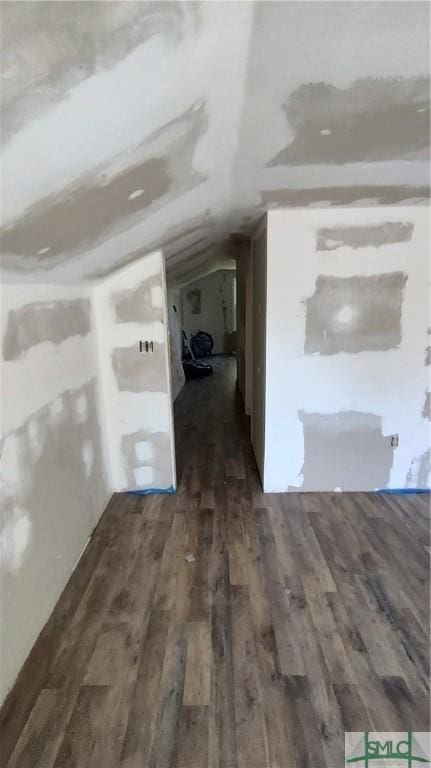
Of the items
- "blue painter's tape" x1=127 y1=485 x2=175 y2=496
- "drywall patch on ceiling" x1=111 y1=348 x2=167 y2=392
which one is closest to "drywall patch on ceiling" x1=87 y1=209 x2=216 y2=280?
"drywall patch on ceiling" x1=111 y1=348 x2=167 y2=392

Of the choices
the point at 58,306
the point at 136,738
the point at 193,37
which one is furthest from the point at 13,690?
the point at 193,37

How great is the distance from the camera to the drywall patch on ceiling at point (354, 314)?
285 centimetres

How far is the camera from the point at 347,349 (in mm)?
2955

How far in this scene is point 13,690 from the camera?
5.45 feet

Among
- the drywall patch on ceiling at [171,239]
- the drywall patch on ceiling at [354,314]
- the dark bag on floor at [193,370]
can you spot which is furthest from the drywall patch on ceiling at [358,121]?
the dark bag on floor at [193,370]

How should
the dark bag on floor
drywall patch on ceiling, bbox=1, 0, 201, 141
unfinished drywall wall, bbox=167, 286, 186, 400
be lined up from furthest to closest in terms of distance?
the dark bag on floor < unfinished drywall wall, bbox=167, 286, 186, 400 < drywall patch on ceiling, bbox=1, 0, 201, 141

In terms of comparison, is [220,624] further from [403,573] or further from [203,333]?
[203,333]

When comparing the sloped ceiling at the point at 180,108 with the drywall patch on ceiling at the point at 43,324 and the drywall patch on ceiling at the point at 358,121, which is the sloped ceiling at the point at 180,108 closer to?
the drywall patch on ceiling at the point at 358,121

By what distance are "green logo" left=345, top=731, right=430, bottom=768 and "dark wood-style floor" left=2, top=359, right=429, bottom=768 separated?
0.03 metres

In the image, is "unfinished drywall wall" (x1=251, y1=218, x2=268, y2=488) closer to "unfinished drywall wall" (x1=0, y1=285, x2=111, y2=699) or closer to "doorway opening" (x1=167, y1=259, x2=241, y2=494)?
"doorway opening" (x1=167, y1=259, x2=241, y2=494)

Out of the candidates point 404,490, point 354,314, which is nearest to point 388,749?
point 404,490

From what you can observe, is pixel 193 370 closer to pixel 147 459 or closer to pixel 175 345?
pixel 175 345

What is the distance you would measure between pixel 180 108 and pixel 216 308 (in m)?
8.83

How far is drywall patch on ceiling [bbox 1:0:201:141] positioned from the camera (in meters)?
0.73
